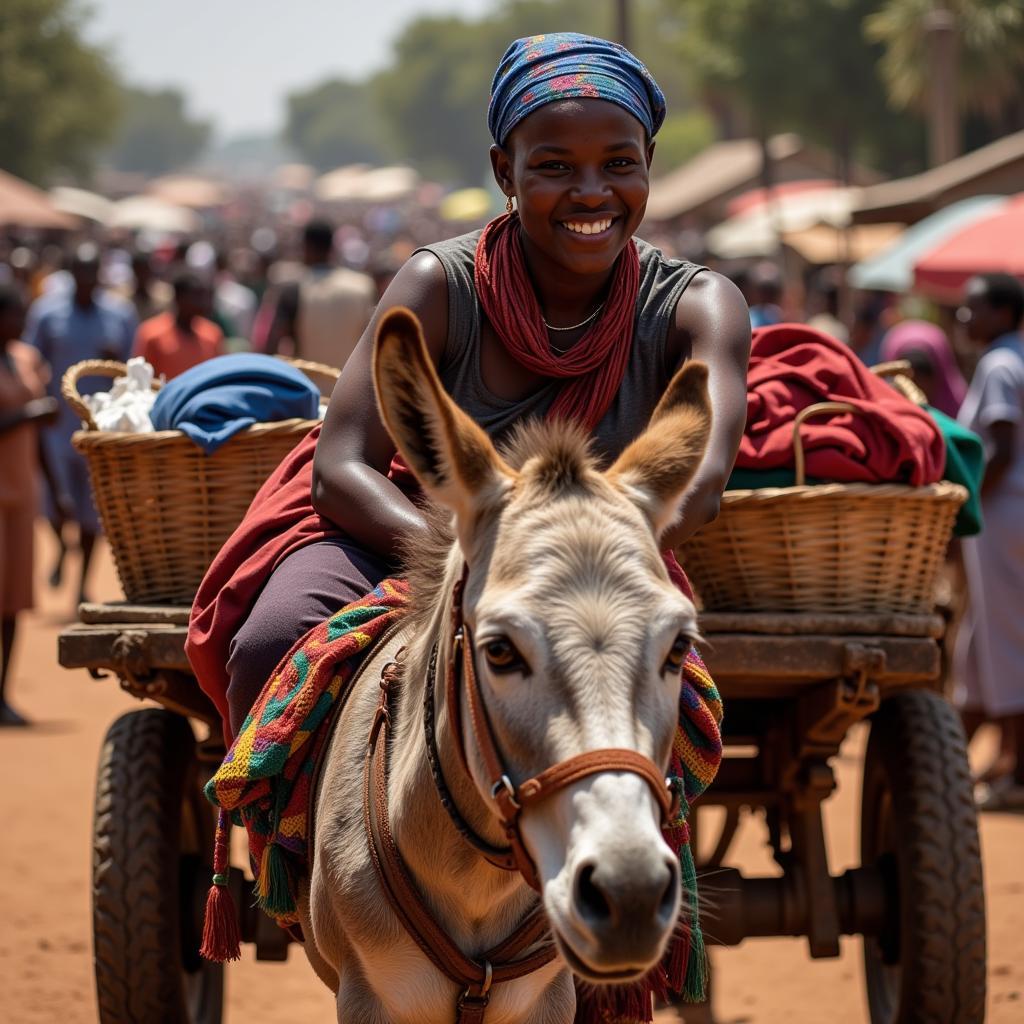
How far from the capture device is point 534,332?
3.71m

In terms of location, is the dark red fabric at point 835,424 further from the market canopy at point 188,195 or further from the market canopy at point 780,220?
the market canopy at point 188,195

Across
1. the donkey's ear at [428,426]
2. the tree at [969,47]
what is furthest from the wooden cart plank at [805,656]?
the tree at [969,47]

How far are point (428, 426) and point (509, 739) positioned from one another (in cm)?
51

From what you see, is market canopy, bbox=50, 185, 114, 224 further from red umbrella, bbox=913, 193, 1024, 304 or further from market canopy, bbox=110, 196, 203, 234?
red umbrella, bbox=913, 193, 1024, 304

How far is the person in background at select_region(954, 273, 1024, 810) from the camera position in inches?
320

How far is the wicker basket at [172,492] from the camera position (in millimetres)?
4449

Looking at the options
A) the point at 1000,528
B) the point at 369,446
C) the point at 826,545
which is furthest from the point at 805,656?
the point at 1000,528

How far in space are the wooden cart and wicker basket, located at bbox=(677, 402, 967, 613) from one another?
9 cm

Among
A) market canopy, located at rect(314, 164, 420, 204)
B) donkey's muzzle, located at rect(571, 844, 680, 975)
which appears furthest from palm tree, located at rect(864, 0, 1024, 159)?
market canopy, located at rect(314, 164, 420, 204)

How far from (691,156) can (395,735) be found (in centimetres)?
9371

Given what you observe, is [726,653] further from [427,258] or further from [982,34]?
[982,34]

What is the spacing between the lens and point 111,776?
461 cm

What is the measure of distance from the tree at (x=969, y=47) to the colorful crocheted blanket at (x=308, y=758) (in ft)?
112

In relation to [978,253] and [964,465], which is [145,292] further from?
[964,465]
